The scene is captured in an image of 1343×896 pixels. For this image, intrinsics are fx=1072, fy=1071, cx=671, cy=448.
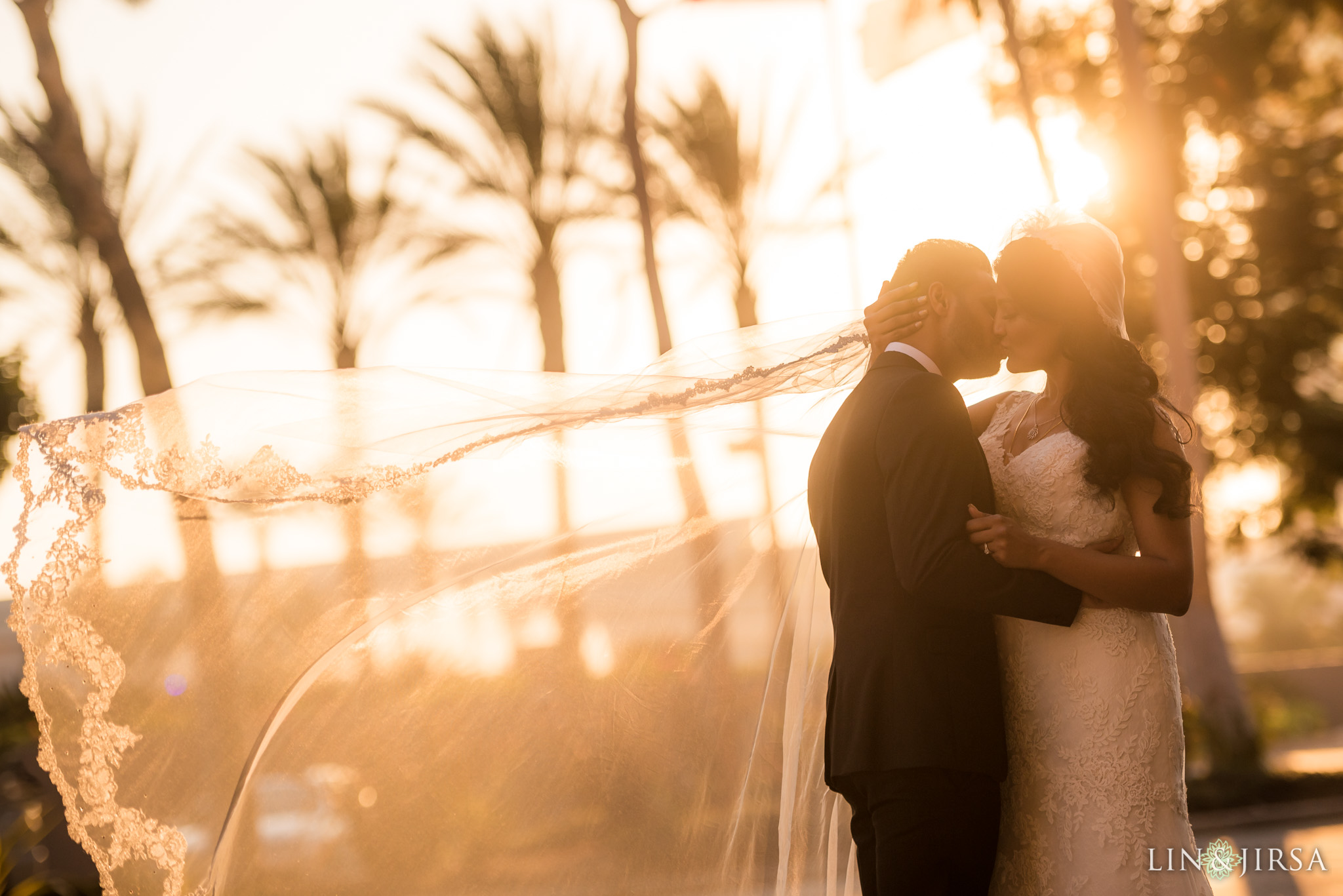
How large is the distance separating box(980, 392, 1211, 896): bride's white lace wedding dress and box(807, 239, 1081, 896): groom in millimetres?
208

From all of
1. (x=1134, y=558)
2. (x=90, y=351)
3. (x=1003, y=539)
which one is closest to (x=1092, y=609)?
(x=1134, y=558)

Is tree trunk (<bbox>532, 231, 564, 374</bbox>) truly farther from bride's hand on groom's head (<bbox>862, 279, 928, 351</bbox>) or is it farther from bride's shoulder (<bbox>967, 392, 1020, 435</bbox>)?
bride's hand on groom's head (<bbox>862, 279, 928, 351</bbox>)

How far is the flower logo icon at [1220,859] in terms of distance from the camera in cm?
876

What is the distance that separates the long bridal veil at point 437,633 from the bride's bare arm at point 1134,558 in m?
1.15

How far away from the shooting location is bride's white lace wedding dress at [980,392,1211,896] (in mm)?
2908

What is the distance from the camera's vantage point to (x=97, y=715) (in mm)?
3602

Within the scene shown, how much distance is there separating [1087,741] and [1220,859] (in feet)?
25.8

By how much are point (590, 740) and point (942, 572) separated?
1.66 metres

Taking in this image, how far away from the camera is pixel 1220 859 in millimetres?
9344

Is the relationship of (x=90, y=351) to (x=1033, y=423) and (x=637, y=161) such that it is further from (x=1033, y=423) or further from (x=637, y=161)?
(x=1033, y=423)

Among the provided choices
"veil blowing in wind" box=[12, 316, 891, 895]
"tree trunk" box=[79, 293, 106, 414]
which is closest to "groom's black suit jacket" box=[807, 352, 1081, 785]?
"veil blowing in wind" box=[12, 316, 891, 895]

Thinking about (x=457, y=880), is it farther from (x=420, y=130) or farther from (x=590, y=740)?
(x=420, y=130)

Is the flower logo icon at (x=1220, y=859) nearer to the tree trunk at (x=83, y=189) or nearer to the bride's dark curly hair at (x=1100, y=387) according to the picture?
the bride's dark curly hair at (x=1100, y=387)

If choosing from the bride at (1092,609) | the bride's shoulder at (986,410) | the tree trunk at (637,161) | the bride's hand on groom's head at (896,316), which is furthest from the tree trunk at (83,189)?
the bride at (1092,609)
